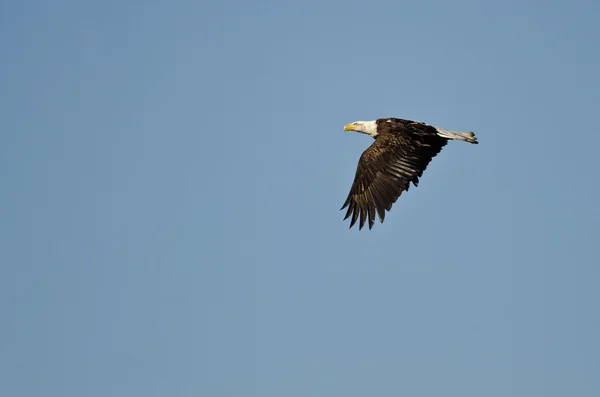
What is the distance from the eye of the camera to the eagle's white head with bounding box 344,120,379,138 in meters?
29.2

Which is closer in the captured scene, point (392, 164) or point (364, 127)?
point (392, 164)

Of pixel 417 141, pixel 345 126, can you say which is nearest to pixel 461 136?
pixel 417 141

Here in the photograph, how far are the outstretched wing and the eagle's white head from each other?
1225mm

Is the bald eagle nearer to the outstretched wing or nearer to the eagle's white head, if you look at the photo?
the outstretched wing

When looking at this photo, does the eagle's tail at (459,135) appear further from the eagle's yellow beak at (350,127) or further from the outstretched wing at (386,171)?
the eagle's yellow beak at (350,127)

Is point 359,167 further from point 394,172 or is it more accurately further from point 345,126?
point 345,126

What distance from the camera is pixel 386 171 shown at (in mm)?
27438

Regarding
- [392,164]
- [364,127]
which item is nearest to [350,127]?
[364,127]

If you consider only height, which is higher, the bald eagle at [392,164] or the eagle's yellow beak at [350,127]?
the eagle's yellow beak at [350,127]

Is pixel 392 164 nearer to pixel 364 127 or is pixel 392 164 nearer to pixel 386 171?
pixel 386 171

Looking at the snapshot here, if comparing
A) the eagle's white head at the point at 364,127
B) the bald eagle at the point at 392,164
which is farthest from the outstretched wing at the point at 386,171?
the eagle's white head at the point at 364,127

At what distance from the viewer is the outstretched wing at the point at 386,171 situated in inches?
1067

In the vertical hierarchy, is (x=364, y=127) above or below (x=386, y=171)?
above

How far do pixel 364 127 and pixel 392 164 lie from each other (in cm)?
227
